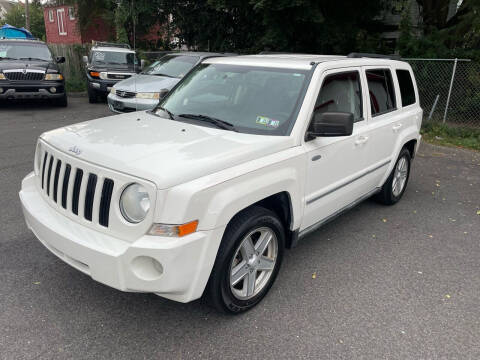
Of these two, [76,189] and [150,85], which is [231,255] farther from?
[150,85]

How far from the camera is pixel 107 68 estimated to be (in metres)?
13.5

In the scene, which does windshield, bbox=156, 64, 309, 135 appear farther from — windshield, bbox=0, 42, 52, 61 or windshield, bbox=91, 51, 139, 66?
windshield, bbox=91, 51, 139, 66

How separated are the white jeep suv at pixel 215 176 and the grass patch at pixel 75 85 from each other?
14313 millimetres

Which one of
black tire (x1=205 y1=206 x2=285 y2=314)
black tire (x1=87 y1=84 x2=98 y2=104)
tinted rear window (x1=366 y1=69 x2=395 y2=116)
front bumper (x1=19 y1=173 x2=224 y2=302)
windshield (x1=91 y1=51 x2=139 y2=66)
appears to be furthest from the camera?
windshield (x1=91 y1=51 x2=139 y2=66)

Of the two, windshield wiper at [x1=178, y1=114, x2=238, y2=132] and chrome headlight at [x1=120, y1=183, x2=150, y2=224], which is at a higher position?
windshield wiper at [x1=178, y1=114, x2=238, y2=132]

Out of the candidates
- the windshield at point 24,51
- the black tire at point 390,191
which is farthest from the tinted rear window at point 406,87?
the windshield at point 24,51

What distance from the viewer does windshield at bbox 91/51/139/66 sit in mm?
14242

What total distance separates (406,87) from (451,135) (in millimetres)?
5541

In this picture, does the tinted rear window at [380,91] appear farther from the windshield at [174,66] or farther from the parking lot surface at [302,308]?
the windshield at [174,66]

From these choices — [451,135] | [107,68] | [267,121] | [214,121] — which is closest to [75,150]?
[214,121]

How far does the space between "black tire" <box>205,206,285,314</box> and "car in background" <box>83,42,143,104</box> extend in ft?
37.8

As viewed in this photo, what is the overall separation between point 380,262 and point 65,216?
2819 millimetres

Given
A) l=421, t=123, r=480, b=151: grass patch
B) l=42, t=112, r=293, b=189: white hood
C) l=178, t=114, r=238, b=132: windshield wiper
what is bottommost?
l=421, t=123, r=480, b=151: grass patch

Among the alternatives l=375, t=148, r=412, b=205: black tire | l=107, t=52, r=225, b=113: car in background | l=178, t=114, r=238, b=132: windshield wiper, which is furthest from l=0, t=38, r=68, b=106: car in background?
l=375, t=148, r=412, b=205: black tire
